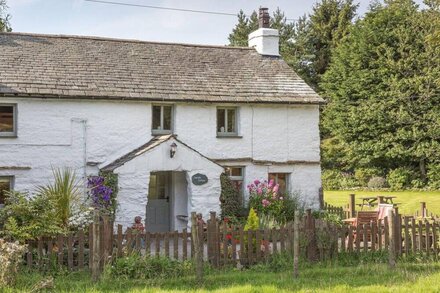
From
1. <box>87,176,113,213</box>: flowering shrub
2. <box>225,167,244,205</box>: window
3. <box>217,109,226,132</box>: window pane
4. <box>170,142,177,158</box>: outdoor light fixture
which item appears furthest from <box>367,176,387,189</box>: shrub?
<box>87,176,113,213</box>: flowering shrub

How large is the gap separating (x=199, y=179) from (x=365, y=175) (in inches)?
911

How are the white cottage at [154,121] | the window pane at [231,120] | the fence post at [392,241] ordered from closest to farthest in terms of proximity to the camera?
the fence post at [392,241], the white cottage at [154,121], the window pane at [231,120]

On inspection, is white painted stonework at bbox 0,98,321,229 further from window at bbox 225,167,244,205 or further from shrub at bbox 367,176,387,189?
shrub at bbox 367,176,387,189

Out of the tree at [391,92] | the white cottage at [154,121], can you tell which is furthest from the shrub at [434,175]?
the white cottage at [154,121]

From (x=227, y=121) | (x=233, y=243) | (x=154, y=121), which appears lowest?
(x=233, y=243)

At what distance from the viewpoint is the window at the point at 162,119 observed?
19.2 m

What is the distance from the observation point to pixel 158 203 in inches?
758

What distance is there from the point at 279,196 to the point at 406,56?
21065 millimetres

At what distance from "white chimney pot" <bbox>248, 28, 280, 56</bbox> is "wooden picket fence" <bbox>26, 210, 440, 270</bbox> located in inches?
469

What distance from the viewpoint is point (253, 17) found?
55.2 metres

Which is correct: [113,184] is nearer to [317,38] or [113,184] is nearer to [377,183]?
[377,183]

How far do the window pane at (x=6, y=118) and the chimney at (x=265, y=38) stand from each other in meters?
11.1

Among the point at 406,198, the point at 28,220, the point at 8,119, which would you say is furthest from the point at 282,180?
the point at 406,198

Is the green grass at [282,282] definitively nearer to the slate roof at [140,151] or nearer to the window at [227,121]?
the slate roof at [140,151]
